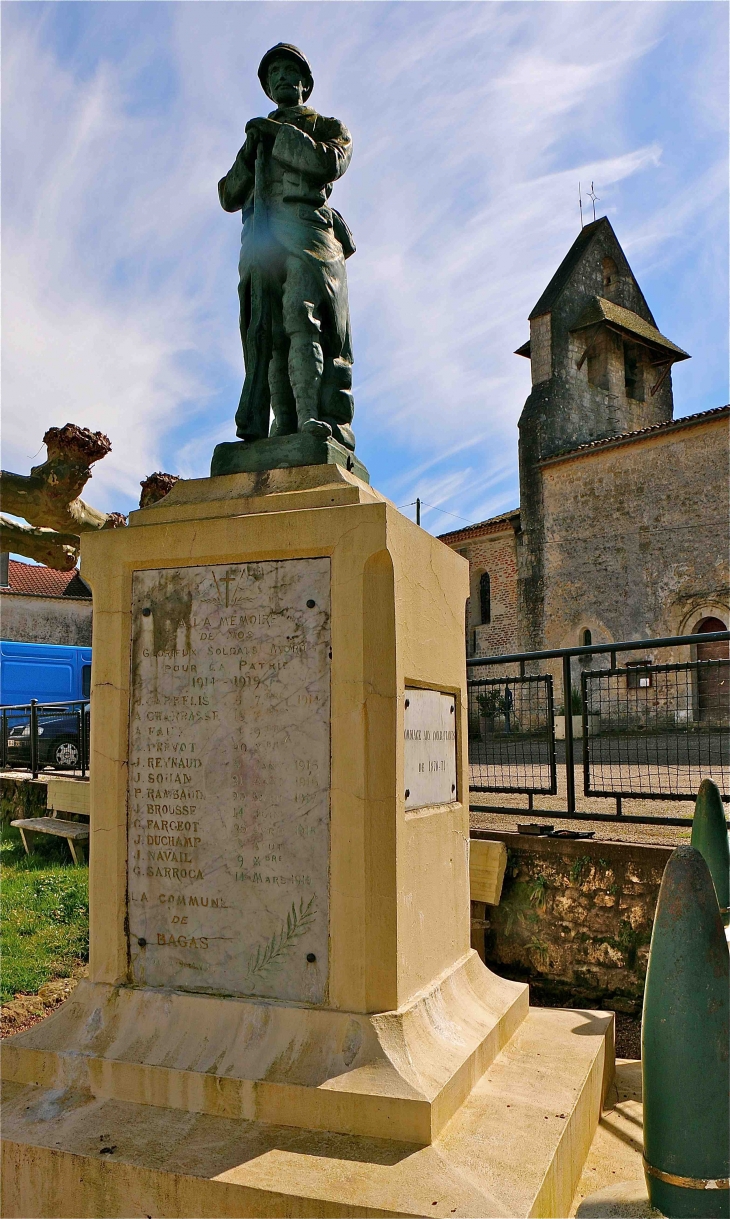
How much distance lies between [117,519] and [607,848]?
4.07m

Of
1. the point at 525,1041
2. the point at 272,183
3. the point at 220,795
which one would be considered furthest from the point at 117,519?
the point at 525,1041

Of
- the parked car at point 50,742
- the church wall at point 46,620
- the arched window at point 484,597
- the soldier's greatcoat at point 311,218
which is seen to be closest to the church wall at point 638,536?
Result: the arched window at point 484,597

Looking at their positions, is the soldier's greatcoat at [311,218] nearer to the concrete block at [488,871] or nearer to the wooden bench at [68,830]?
the concrete block at [488,871]

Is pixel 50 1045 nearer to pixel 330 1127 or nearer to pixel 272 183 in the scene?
pixel 330 1127

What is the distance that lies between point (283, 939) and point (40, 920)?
15.8 feet

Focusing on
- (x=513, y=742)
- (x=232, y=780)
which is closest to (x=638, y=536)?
(x=513, y=742)

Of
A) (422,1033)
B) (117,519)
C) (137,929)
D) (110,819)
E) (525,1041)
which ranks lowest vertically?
(525,1041)

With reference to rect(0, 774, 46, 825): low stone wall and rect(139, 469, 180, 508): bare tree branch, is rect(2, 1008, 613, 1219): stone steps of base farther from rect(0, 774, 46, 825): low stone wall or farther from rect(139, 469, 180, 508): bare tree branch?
rect(0, 774, 46, 825): low stone wall

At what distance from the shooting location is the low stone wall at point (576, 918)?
4.59 m

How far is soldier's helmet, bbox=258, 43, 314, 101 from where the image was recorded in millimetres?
3641

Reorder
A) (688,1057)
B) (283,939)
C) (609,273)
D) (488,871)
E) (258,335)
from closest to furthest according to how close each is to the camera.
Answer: (688,1057) → (283,939) → (258,335) → (488,871) → (609,273)

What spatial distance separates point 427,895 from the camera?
123 inches

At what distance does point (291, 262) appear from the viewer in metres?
3.53

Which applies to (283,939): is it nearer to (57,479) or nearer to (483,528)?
(57,479)
